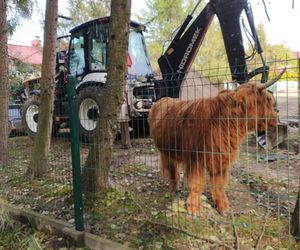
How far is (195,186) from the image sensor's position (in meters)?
3.94

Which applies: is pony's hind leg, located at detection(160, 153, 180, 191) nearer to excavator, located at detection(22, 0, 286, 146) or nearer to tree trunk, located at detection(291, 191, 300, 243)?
excavator, located at detection(22, 0, 286, 146)

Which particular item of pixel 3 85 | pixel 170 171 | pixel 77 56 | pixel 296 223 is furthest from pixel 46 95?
pixel 296 223

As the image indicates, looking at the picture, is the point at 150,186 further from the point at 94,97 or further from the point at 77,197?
the point at 94,97

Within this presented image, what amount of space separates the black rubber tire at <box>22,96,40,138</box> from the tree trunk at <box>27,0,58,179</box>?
3678 millimetres

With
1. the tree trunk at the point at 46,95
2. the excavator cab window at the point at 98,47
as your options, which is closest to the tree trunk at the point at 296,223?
the tree trunk at the point at 46,95

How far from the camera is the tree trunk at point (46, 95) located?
18.5 feet

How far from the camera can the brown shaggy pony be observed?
3.48 m

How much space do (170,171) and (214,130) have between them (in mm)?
1252

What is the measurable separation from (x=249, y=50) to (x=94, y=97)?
10.3 ft

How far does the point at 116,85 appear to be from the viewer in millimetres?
4172

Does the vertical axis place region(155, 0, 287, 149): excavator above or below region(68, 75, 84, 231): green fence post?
above

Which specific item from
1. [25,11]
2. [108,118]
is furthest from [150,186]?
[25,11]

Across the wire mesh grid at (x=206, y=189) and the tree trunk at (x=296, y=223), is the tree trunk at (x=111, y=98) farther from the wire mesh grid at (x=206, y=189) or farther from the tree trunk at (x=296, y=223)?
the tree trunk at (x=296, y=223)

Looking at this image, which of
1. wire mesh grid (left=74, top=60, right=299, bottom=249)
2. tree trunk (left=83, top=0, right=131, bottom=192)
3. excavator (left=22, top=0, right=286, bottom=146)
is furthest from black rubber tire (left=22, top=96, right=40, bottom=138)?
tree trunk (left=83, top=0, right=131, bottom=192)
